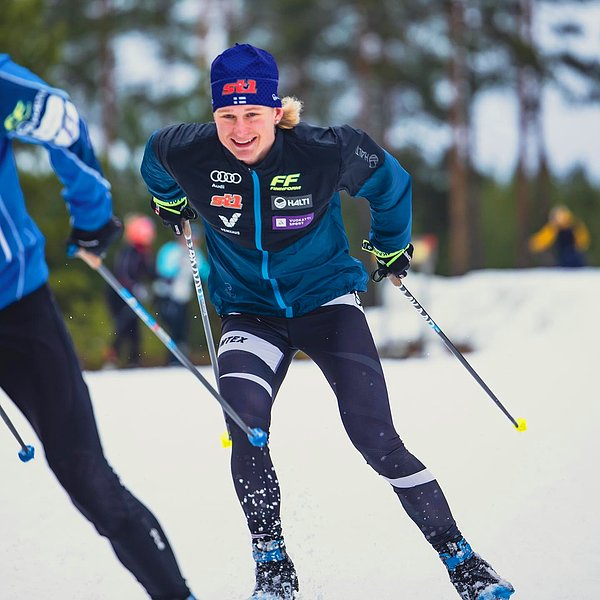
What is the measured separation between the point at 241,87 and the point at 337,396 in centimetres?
117

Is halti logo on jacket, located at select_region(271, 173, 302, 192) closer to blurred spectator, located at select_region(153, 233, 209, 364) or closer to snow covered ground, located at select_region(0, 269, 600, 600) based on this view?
snow covered ground, located at select_region(0, 269, 600, 600)

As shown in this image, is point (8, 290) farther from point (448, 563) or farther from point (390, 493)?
point (390, 493)

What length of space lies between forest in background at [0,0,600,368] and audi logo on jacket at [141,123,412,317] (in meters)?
11.6

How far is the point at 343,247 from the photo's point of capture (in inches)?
147

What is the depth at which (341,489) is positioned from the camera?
4.97 m

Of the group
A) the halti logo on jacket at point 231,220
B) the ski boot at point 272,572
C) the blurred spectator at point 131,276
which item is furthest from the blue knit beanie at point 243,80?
the blurred spectator at point 131,276

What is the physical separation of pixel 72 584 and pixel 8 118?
2.40m

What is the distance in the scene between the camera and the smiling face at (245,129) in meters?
3.31

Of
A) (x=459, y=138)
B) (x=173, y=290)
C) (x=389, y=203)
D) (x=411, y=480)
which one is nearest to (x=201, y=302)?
(x=389, y=203)

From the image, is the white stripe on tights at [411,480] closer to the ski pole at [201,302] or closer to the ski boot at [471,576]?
the ski boot at [471,576]

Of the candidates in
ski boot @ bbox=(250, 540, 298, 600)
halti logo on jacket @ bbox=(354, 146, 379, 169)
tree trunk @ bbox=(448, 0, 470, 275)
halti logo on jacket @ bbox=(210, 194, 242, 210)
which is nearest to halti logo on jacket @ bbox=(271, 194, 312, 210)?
halti logo on jacket @ bbox=(210, 194, 242, 210)

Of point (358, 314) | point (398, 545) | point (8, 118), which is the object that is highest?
point (8, 118)

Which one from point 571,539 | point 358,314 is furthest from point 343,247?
point 571,539

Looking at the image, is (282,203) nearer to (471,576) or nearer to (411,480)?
(411,480)
